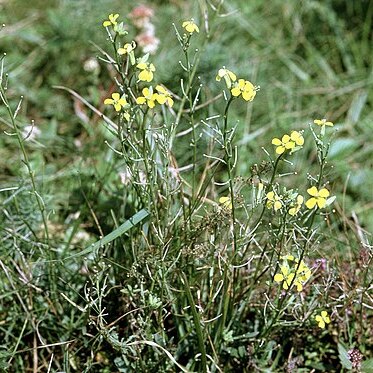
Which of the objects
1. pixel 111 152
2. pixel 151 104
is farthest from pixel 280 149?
pixel 111 152

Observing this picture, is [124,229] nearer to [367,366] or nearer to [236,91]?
[236,91]

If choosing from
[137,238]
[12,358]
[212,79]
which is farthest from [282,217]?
[212,79]

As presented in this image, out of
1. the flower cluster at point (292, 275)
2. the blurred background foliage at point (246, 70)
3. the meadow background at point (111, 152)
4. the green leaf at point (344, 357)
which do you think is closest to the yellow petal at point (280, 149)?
the flower cluster at point (292, 275)

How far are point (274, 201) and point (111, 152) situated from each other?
0.95 metres

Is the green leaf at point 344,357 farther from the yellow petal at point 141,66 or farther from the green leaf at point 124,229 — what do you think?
the yellow petal at point 141,66

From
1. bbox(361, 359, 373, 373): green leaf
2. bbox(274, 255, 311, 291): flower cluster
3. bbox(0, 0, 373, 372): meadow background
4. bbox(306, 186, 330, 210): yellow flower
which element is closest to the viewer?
bbox(306, 186, 330, 210): yellow flower

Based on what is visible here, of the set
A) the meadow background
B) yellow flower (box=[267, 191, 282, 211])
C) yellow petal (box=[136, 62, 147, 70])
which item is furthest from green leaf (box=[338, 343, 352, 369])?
yellow petal (box=[136, 62, 147, 70])

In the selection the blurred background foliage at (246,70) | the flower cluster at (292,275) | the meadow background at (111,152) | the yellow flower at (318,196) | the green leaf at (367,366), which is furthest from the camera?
the blurred background foliage at (246,70)

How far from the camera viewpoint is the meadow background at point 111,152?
171 cm

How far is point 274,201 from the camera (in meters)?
1.42

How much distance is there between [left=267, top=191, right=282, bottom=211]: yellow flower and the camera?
4.58 feet

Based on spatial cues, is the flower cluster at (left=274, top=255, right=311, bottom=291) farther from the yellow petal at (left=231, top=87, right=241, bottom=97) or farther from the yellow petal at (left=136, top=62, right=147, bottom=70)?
the yellow petal at (left=136, top=62, right=147, bottom=70)

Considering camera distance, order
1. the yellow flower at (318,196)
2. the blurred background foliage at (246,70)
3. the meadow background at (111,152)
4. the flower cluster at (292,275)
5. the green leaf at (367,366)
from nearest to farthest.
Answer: the yellow flower at (318,196) < the flower cluster at (292,275) < the green leaf at (367,366) < the meadow background at (111,152) < the blurred background foliage at (246,70)

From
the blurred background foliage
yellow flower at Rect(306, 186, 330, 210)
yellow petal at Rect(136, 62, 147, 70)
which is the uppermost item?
yellow petal at Rect(136, 62, 147, 70)
